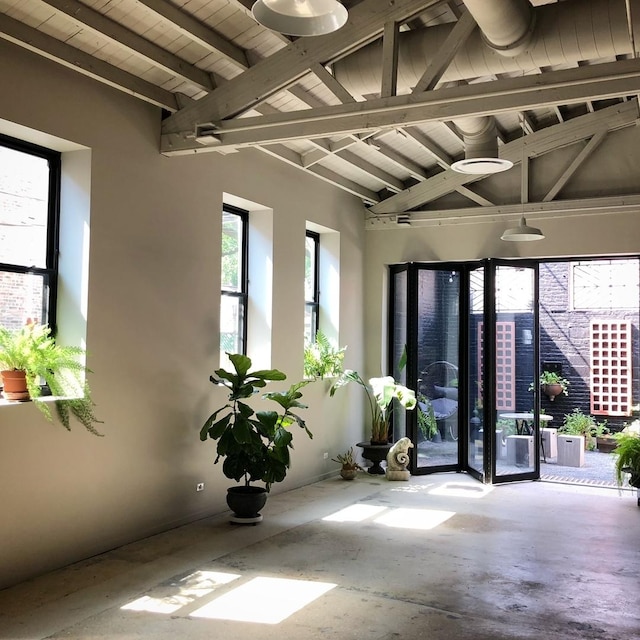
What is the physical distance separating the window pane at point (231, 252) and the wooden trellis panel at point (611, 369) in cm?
694

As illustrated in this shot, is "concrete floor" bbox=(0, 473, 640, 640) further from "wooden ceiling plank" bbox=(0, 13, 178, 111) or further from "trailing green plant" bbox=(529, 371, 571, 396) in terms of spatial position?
"trailing green plant" bbox=(529, 371, 571, 396)

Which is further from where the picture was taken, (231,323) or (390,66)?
(231,323)

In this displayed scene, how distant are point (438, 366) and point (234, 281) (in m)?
2.98

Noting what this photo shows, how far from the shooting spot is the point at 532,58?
4797 millimetres

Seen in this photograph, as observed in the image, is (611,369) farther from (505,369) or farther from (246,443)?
(246,443)

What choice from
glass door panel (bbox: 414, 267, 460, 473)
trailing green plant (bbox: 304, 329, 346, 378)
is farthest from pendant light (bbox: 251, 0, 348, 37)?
glass door panel (bbox: 414, 267, 460, 473)

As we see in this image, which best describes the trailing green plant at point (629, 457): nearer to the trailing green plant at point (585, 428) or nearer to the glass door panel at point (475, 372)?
the glass door panel at point (475, 372)

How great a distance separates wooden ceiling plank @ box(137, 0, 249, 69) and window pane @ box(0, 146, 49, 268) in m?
1.36

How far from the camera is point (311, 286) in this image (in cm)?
851

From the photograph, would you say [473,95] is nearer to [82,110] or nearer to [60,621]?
[82,110]

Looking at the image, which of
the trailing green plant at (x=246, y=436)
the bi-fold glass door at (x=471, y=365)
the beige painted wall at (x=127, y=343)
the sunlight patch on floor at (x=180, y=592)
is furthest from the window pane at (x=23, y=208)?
the bi-fold glass door at (x=471, y=365)

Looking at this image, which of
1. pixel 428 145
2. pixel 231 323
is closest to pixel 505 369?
pixel 428 145

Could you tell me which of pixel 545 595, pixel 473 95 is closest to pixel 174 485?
pixel 545 595

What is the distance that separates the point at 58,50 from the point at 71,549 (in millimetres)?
3308
